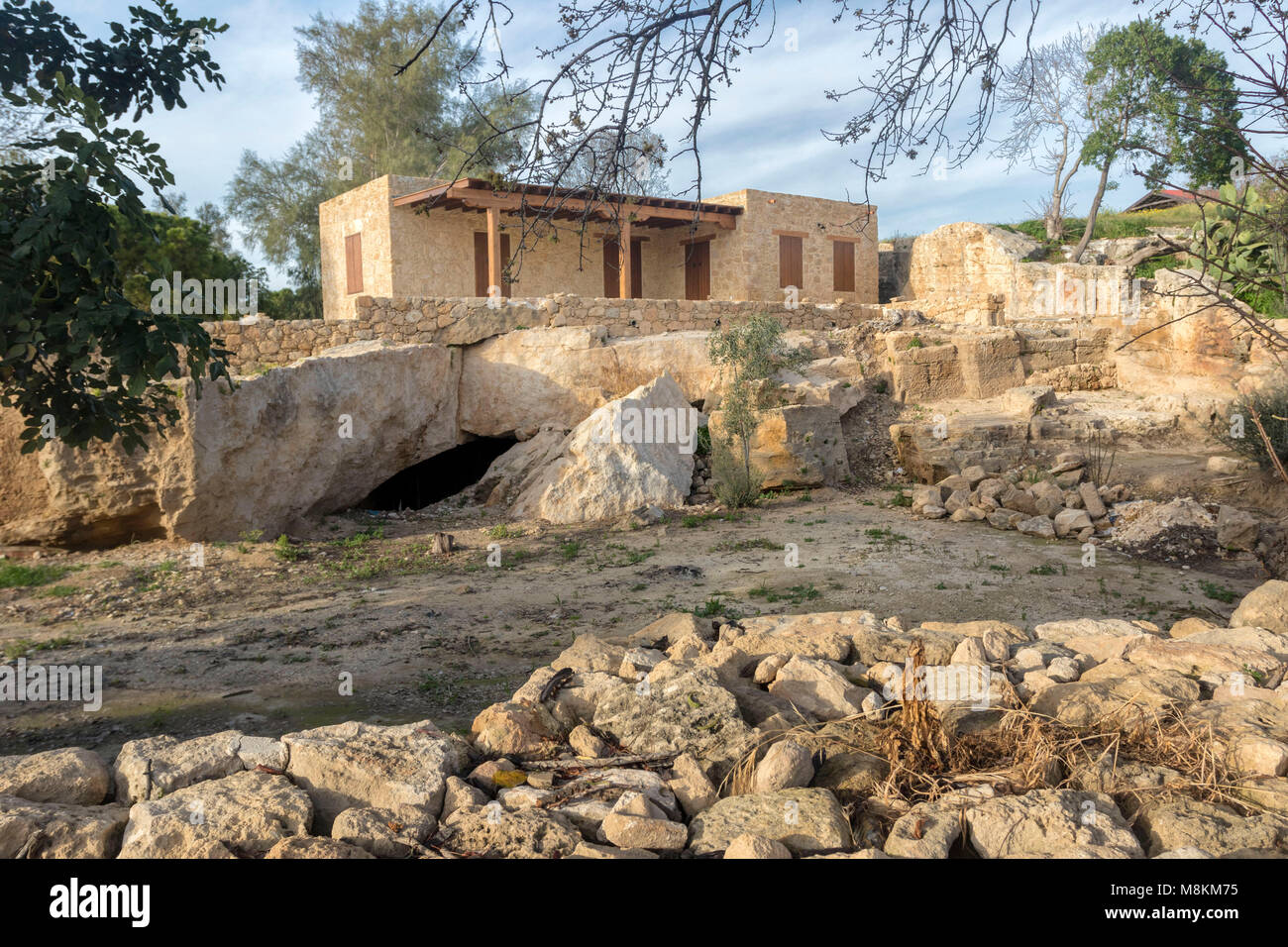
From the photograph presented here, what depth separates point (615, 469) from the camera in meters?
10.2

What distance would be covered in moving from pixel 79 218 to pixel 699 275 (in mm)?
19081

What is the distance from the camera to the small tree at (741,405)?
10555 mm

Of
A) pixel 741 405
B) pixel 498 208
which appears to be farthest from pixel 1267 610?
pixel 498 208

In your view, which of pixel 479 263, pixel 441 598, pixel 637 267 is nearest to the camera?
pixel 441 598

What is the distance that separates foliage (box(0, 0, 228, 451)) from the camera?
3.89 metres

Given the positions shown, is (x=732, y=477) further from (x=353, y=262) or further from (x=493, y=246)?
(x=353, y=262)

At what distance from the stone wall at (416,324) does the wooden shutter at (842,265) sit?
29.7ft

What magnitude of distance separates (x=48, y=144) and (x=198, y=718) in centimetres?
276

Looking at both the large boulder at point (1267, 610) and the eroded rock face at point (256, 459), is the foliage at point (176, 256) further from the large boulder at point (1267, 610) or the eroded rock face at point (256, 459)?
the large boulder at point (1267, 610)

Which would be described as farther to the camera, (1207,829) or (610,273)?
(610,273)

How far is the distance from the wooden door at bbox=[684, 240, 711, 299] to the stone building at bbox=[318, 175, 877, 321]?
35mm

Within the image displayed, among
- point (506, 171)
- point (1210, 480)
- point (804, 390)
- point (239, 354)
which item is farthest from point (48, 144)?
point (1210, 480)

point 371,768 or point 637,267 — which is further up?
point 637,267
